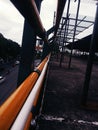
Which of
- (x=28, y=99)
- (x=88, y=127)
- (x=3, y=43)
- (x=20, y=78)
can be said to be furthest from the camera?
(x=3, y=43)

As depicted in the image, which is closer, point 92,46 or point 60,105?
point 60,105

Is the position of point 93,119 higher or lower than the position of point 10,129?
lower

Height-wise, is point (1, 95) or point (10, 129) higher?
point (10, 129)

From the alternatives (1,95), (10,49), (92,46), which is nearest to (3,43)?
(10,49)

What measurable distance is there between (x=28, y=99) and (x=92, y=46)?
2.33m

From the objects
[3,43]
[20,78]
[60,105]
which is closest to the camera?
[20,78]

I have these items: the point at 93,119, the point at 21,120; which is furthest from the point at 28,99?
the point at 93,119

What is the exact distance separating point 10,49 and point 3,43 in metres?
4.74

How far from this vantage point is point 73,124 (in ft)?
6.73

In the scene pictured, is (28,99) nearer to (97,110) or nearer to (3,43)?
(97,110)

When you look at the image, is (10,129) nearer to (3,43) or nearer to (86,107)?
(86,107)

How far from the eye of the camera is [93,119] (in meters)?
2.28

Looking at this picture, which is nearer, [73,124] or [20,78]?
[73,124]

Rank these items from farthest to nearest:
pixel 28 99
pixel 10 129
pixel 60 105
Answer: pixel 60 105 < pixel 28 99 < pixel 10 129
